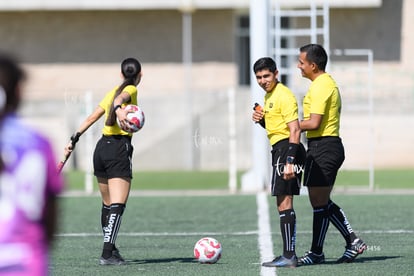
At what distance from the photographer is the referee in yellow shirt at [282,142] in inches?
369

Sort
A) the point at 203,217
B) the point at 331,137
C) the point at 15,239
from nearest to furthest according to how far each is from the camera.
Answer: the point at 15,239, the point at 331,137, the point at 203,217

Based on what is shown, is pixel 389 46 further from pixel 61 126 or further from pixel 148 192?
pixel 148 192

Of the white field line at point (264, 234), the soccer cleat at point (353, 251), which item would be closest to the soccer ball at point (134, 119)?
the white field line at point (264, 234)

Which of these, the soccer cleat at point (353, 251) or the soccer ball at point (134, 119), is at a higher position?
the soccer ball at point (134, 119)

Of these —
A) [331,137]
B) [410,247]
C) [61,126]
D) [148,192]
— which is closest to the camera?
[331,137]

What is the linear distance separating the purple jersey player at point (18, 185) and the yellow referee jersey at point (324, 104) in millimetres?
5408

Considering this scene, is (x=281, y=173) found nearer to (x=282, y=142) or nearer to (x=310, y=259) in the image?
(x=282, y=142)

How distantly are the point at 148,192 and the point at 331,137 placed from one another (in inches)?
368

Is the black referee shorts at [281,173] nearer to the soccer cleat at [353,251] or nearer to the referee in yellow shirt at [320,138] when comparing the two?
the referee in yellow shirt at [320,138]

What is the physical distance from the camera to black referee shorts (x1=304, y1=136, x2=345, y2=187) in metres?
9.59

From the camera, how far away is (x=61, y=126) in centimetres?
2603

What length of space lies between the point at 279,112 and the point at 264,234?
125 inches

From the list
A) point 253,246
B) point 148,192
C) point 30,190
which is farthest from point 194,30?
point 30,190

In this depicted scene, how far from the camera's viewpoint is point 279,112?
9461mm
